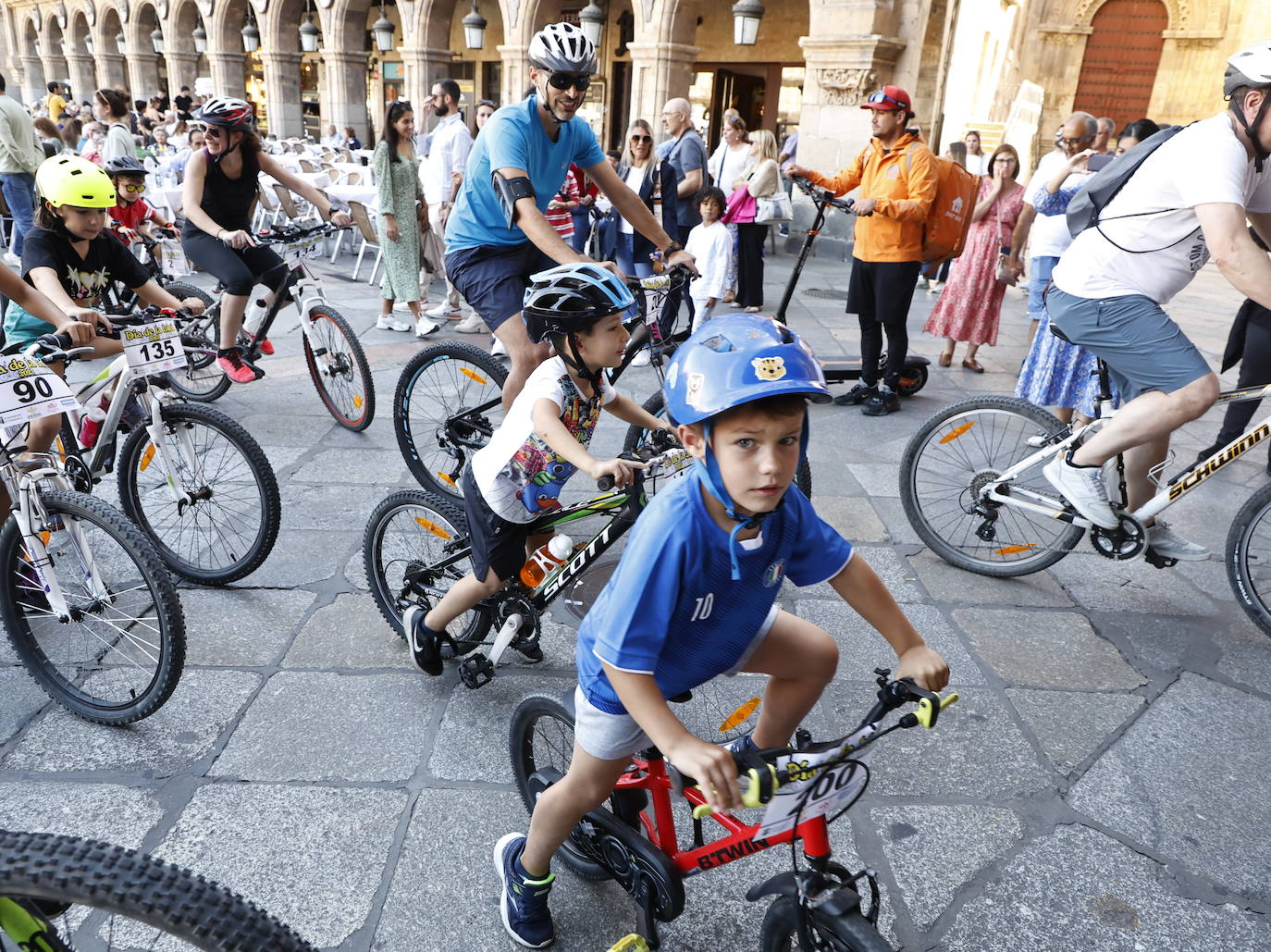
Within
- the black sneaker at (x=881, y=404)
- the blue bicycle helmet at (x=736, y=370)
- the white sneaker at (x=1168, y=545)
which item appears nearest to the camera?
the blue bicycle helmet at (x=736, y=370)

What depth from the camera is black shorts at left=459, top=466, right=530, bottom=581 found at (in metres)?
2.57

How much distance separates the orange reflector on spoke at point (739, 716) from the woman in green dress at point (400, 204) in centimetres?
545

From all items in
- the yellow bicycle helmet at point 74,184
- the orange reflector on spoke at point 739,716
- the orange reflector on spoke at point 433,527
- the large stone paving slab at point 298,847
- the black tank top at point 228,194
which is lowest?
the large stone paving slab at point 298,847

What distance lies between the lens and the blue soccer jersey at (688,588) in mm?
1507

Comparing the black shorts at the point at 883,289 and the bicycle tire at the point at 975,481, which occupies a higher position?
the black shorts at the point at 883,289

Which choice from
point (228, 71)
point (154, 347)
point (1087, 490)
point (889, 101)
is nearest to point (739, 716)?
point (1087, 490)

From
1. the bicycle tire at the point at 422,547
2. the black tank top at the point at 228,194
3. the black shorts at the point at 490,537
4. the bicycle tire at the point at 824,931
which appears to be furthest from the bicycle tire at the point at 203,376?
the bicycle tire at the point at 824,931

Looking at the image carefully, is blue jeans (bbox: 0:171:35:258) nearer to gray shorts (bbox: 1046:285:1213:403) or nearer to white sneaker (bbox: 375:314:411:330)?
white sneaker (bbox: 375:314:411:330)

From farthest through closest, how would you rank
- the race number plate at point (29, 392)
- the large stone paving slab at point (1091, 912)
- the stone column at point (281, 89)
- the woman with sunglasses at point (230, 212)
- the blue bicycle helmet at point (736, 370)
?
the stone column at point (281, 89)
the woman with sunglasses at point (230, 212)
the race number plate at point (29, 392)
the large stone paving slab at point (1091, 912)
the blue bicycle helmet at point (736, 370)

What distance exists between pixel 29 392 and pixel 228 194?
2.96 meters

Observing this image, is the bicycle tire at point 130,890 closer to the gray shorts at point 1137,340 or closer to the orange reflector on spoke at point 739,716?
the orange reflector on spoke at point 739,716

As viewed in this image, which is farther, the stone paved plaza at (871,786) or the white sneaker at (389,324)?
the white sneaker at (389,324)

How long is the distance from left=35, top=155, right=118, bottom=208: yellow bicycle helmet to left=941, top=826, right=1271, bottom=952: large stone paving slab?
3817mm

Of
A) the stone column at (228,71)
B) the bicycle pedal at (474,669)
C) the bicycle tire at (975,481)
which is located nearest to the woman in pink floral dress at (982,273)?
the bicycle tire at (975,481)
